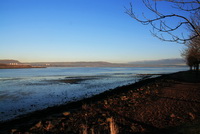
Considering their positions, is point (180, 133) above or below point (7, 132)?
above

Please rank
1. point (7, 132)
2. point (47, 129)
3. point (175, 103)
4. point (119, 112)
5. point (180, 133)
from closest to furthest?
point (180, 133)
point (47, 129)
point (7, 132)
point (119, 112)
point (175, 103)

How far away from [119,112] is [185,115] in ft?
8.95

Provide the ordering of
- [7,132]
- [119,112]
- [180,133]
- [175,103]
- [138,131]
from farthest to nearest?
[175,103], [119,112], [7,132], [138,131], [180,133]

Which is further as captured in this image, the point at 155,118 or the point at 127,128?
the point at 155,118

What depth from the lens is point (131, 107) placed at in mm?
8336

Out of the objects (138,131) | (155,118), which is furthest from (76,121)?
(155,118)

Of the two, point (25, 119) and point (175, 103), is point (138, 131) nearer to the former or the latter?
point (175, 103)

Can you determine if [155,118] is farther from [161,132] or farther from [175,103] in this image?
[175,103]

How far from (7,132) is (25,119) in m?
2.09

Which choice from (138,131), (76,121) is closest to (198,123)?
(138,131)

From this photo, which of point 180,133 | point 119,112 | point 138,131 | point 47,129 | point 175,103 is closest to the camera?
point 180,133

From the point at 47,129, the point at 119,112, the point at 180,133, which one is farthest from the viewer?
the point at 119,112

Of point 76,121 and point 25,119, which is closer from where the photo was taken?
point 76,121

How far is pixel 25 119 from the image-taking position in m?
8.72
